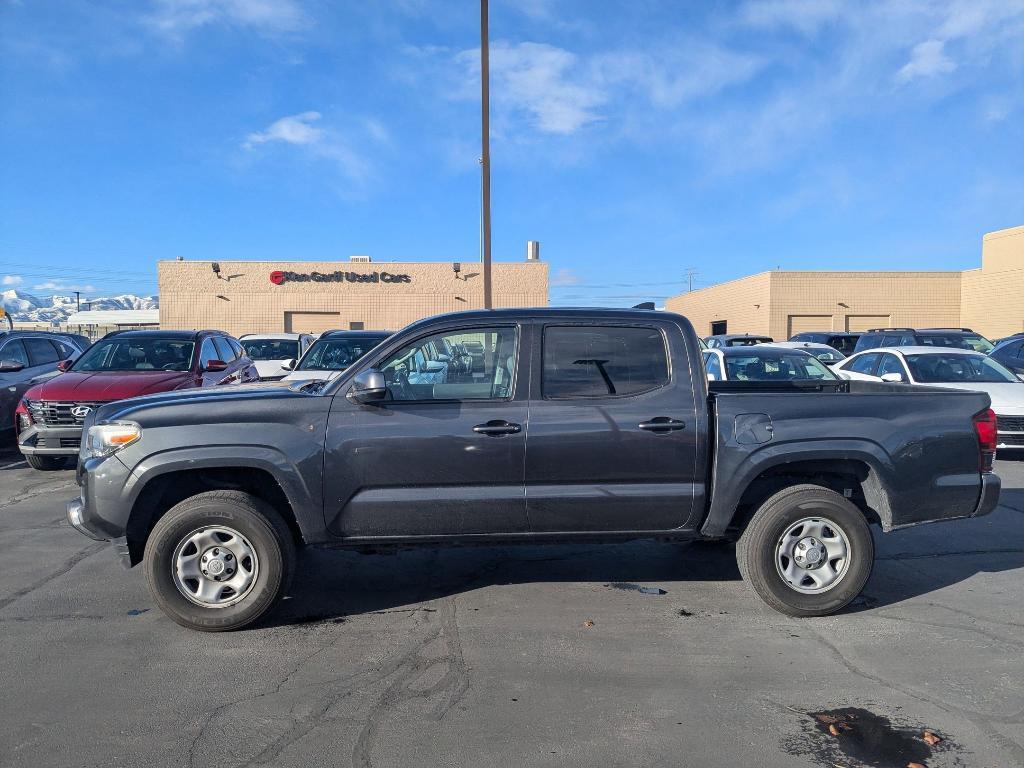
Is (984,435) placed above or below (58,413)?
above

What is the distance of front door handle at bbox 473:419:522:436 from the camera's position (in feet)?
15.1

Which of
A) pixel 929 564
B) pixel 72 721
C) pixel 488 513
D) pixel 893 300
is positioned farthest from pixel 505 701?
pixel 893 300

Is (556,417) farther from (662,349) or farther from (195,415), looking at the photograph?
→ (195,415)

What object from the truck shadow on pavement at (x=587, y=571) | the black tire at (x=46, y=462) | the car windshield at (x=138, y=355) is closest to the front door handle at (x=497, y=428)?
the truck shadow on pavement at (x=587, y=571)

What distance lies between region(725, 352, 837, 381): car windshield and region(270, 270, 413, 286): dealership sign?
92.0 ft

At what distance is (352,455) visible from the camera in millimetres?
4586

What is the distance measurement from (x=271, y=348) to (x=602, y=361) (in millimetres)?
13732

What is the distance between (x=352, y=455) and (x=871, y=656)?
10.3 ft

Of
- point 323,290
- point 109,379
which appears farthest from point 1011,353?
point 323,290

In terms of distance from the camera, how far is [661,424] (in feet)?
15.4

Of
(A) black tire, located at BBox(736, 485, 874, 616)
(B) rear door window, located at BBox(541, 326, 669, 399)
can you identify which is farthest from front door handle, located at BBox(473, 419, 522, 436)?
(A) black tire, located at BBox(736, 485, 874, 616)

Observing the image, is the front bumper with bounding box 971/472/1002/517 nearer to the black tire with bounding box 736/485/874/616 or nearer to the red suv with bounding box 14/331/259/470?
the black tire with bounding box 736/485/874/616

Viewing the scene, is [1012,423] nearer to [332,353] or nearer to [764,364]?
[764,364]

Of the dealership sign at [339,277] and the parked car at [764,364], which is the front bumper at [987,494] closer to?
the parked car at [764,364]
